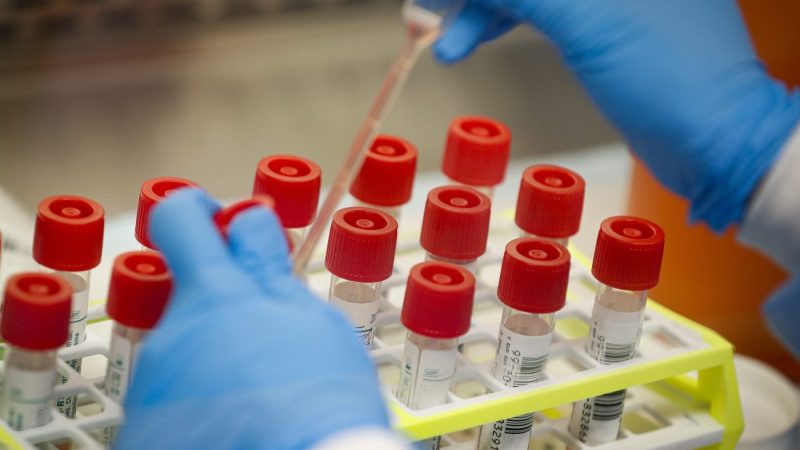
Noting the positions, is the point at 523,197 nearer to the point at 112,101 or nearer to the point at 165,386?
the point at 165,386

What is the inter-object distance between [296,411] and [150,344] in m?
0.10

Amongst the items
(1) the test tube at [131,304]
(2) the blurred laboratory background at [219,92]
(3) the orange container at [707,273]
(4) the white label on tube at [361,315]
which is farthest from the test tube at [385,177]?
(2) the blurred laboratory background at [219,92]

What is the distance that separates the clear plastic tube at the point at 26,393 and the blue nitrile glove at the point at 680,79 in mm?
358

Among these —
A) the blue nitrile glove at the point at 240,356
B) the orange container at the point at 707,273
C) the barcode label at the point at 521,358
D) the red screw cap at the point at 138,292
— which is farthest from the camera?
the orange container at the point at 707,273

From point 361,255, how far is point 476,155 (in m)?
0.21

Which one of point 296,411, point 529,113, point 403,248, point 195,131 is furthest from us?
point 529,113

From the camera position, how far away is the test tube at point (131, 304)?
75 centimetres

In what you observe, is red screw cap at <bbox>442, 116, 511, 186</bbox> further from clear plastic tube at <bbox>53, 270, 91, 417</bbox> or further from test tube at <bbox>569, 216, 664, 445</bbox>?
clear plastic tube at <bbox>53, 270, 91, 417</bbox>

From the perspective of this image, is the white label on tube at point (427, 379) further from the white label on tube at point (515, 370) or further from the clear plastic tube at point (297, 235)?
the clear plastic tube at point (297, 235)

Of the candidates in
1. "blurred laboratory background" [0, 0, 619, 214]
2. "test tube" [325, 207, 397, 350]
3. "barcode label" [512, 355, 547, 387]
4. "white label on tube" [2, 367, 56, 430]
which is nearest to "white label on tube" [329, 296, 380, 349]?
"test tube" [325, 207, 397, 350]

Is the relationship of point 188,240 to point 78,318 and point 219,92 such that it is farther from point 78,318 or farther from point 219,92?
point 219,92

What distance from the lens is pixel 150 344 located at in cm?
66

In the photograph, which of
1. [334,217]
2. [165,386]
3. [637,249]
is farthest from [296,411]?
[637,249]

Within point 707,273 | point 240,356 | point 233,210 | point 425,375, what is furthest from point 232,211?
point 707,273
